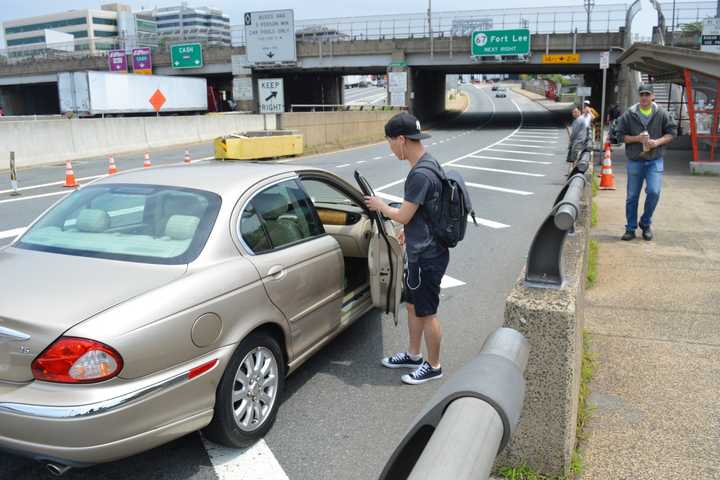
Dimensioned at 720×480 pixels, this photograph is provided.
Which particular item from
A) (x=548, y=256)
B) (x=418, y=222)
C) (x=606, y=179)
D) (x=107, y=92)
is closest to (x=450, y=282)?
(x=418, y=222)

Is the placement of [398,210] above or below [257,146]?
above

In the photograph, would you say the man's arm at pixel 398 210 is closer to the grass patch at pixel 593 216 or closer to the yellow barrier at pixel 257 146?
the grass patch at pixel 593 216

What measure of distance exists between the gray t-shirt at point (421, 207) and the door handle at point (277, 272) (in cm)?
89

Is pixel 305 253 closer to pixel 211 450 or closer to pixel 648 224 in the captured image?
pixel 211 450

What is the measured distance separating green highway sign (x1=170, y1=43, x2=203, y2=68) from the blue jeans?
5295 cm

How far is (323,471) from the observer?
3.38 metres

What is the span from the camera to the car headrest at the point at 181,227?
3670 mm

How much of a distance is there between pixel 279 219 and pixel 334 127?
27.8 metres

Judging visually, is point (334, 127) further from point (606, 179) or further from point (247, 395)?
point (247, 395)

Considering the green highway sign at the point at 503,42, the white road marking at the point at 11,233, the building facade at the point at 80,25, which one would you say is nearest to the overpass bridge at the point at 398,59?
the green highway sign at the point at 503,42

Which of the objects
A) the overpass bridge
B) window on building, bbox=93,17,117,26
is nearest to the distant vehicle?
the overpass bridge

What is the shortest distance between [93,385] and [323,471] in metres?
1.29

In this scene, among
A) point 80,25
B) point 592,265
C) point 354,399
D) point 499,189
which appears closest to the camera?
point 354,399

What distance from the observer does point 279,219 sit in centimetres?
424
